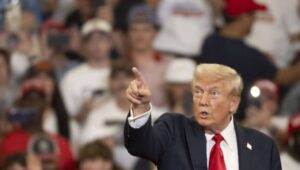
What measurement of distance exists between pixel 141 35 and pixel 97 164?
1514 millimetres

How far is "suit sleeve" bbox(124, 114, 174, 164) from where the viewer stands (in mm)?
4609

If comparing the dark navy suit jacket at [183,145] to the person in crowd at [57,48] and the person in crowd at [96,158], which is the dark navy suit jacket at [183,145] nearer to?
the person in crowd at [96,158]

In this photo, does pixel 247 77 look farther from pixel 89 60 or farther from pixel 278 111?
pixel 89 60

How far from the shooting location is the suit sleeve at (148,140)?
181 inches

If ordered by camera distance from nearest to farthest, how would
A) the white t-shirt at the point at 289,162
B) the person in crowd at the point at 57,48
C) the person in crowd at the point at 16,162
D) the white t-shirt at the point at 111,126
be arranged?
the person in crowd at the point at 16,162 → the white t-shirt at the point at 289,162 → the white t-shirt at the point at 111,126 → the person in crowd at the point at 57,48

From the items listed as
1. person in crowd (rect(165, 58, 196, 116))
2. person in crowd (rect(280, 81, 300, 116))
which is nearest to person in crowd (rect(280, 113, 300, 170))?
person in crowd (rect(280, 81, 300, 116))

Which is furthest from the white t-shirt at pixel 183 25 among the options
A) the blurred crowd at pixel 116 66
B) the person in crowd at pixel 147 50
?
the person in crowd at pixel 147 50

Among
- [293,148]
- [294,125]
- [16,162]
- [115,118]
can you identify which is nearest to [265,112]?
[294,125]

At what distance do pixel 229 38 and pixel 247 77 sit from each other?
0.34m

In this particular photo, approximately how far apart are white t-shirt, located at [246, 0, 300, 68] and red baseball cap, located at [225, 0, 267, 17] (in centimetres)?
55

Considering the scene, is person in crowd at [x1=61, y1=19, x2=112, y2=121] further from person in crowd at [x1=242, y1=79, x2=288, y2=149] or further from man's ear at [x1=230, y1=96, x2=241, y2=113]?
man's ear at [x1=230, y1=96, x2=241, y2=113]

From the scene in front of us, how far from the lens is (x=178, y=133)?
4859 millimetres

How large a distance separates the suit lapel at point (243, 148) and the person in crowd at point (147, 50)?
11.3 ft

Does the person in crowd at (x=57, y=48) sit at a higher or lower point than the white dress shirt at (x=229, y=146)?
lower
